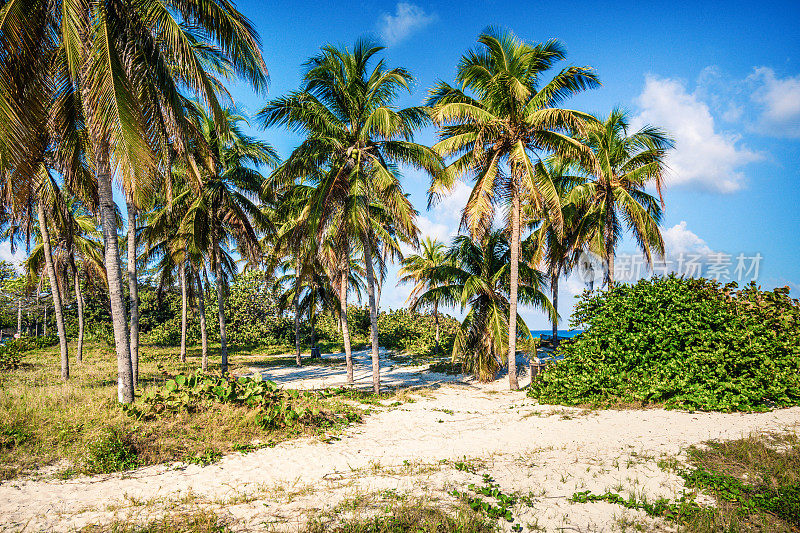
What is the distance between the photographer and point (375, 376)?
43.6ft

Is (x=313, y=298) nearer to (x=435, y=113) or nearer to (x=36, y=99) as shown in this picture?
(x=435, y=113)

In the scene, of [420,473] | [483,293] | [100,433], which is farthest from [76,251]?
[420,473]

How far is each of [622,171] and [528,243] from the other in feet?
15.0

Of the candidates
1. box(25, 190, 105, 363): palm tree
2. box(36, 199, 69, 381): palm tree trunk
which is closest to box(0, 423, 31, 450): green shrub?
box(36, 199, 69, 381): palm tree trunk

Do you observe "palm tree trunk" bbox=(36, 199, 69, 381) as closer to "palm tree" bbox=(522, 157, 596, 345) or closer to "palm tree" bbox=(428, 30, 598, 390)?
"palm tree" bbox=(428, 30, 598, 390)

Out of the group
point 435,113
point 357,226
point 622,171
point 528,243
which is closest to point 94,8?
point 357,226

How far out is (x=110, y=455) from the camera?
5996 mm

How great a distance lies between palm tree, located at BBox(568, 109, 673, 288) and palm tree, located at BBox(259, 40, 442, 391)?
700 centimetres

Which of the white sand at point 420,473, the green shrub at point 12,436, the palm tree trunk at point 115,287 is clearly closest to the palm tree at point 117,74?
the palm tree trunk at point 115,287

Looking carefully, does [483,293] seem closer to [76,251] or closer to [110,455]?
[110,455]

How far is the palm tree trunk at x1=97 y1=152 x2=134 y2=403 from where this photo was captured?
838cm

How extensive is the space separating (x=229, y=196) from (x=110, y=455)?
12.1 meters

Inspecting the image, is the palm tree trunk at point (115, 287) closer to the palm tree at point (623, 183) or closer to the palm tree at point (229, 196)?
the palm tree at point (229, 196)

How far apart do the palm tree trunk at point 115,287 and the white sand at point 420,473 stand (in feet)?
11.0
